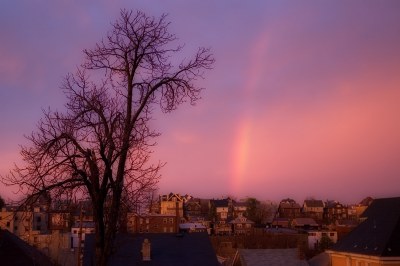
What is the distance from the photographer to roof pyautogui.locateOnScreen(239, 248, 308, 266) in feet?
152

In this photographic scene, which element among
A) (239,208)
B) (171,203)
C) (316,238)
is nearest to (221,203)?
(239,208)

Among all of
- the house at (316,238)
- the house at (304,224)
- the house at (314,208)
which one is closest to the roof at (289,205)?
the house at (314,208)

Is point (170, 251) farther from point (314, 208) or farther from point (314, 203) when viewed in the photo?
point (314, 203)

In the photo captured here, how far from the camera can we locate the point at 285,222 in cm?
13300

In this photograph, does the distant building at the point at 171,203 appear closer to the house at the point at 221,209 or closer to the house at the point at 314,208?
the house at the point at 221,209

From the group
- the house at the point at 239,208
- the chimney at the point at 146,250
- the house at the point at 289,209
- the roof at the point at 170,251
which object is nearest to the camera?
the chimney at the point at 146,250

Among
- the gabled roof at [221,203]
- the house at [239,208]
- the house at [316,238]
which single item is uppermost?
the gabled roof at [221,203]

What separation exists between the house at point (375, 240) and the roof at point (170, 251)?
462 inches

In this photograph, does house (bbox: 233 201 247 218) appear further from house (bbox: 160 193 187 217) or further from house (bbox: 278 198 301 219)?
house (bbox: 160 193 187 217)

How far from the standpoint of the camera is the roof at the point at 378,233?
3656 cm

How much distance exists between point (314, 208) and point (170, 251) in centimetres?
12789

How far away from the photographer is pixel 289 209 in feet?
500

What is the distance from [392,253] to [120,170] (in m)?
30.9

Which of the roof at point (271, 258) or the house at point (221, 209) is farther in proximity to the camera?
the house at point (221, 209)
